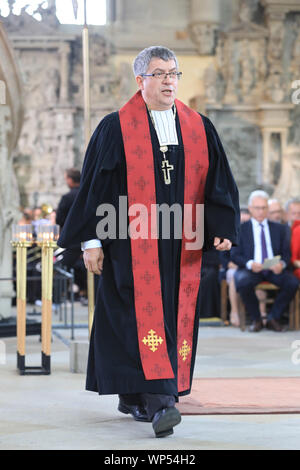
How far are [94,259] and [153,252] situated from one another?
31 cm

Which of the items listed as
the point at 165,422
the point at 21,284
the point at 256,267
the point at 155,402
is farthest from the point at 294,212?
the point at 165,422

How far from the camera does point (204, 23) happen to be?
18.1 metres

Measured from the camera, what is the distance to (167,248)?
16.5ft

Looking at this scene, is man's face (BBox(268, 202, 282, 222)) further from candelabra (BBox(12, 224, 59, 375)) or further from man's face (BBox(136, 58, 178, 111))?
man's face (BBox(136, 58, 178, 111))

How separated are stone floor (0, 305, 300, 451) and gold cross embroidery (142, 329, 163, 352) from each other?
0.42 metres

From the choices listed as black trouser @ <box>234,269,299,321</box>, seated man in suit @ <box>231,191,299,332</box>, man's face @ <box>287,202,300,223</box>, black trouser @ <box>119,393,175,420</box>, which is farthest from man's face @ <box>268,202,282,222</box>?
black trouser @ <box>119,393,175,420</box>

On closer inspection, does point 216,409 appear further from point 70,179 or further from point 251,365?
point 70,179

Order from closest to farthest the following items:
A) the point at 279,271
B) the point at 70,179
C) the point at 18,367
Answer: the point at 18,367 → the point at 279,271 → the point at 70,179

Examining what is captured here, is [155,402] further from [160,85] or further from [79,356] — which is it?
[79,356]

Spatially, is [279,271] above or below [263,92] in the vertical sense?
below

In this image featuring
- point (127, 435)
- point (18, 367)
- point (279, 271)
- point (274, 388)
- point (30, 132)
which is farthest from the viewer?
point (30, 132)

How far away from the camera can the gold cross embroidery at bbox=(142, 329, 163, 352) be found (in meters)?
4.87

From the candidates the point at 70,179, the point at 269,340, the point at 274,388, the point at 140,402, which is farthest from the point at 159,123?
the point at 70,179

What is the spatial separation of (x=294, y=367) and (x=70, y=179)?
4.72m
